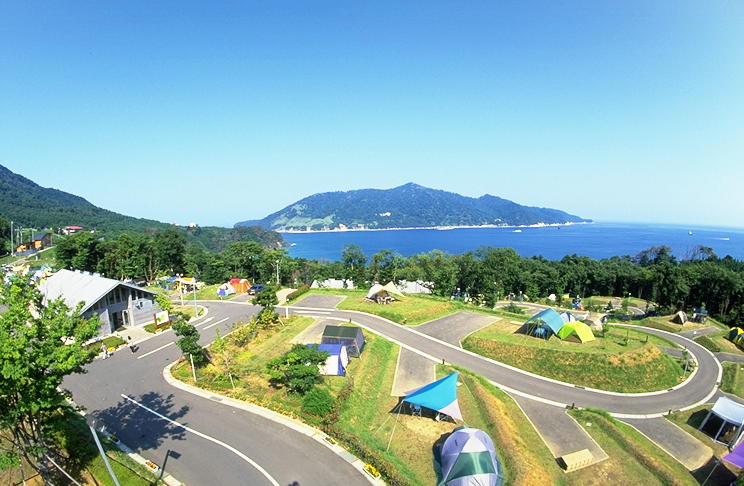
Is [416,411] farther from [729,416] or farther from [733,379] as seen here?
[733,379]

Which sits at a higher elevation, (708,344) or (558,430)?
(558,430)

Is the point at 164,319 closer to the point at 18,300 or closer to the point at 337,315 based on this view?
the point at 337,315

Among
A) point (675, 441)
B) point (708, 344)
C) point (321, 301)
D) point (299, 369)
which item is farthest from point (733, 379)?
point (321, 301)

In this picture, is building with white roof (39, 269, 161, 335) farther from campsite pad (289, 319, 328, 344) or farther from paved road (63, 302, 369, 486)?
campsite pad (289, 319, 328, 344)

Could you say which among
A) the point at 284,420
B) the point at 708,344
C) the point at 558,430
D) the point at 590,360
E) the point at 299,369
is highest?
the point at 299,369

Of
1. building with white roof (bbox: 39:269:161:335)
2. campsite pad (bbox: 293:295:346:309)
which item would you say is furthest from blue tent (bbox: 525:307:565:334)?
building with white roof (bbox: 39:269:161:335)

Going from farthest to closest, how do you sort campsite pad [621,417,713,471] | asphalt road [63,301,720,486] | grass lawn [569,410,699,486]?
1. campsite pad [621,417,713,471]
2. grass lawn [569,410,699,486]
3. asphalt road [63,301,720,486]

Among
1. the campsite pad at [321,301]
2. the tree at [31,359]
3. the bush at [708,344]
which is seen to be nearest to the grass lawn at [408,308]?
the campsite pad at [321,301]
